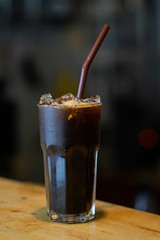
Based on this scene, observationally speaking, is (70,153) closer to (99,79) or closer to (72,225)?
(72,225)

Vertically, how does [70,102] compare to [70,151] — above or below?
above

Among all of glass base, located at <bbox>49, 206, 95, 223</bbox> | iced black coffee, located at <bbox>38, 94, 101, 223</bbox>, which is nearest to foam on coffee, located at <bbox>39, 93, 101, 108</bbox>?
iced black coffee, located at <bbox>38, 94, 101, 223</bbox>

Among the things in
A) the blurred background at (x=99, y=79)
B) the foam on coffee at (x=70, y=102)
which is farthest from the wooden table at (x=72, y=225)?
the blurred background at (x=99, y=79)

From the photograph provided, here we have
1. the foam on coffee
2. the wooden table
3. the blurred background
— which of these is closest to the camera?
the wooden table

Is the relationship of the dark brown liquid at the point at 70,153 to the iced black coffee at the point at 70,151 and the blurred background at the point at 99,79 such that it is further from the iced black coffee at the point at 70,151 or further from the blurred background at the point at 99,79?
the blurred background at the point at 99,79

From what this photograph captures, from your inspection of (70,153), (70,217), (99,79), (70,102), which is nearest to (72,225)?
(70,217)

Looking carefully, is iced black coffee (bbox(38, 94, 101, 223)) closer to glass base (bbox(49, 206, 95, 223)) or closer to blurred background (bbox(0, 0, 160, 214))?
glass base (bbox(49, 206, 95, 223))
